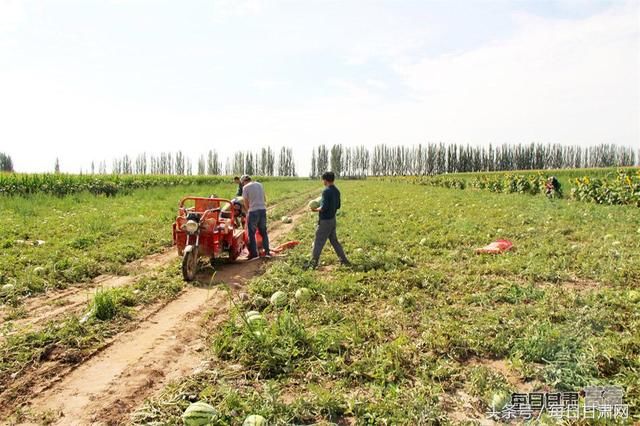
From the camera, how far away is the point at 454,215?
50.7 ft

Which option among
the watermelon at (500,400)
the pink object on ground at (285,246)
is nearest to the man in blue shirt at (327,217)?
the pink object on ground at (285,246)

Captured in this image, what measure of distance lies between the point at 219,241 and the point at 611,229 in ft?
34.2

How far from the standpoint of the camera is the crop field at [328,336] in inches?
138

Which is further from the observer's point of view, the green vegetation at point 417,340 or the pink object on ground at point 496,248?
the pink object on ground at point 496,248

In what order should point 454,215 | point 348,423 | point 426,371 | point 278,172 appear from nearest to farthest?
point 348,423
point 426,371
point 454,215
point 278,172

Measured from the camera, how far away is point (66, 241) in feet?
32.6

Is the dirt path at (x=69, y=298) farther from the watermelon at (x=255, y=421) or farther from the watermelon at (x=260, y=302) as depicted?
the watermelon at (x=255, y=421)

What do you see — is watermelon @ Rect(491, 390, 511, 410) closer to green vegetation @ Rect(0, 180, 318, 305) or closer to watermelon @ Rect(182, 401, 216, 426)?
watermelon @ Rect(182, 401, 216, 426)

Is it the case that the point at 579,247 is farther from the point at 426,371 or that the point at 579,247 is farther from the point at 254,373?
the point at 254,373

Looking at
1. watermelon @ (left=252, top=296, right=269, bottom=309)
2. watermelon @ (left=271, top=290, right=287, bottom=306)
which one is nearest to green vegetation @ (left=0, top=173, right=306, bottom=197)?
watermelon @ (left=252, top=296, right=269, bottom=309)

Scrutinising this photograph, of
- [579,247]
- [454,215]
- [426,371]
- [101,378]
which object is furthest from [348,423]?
[454,215]

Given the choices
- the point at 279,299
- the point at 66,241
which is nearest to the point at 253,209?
the point at 279,299

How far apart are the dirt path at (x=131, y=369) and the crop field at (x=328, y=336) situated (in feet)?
0.06

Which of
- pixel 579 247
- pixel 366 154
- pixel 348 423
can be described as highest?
pixel 366 154
